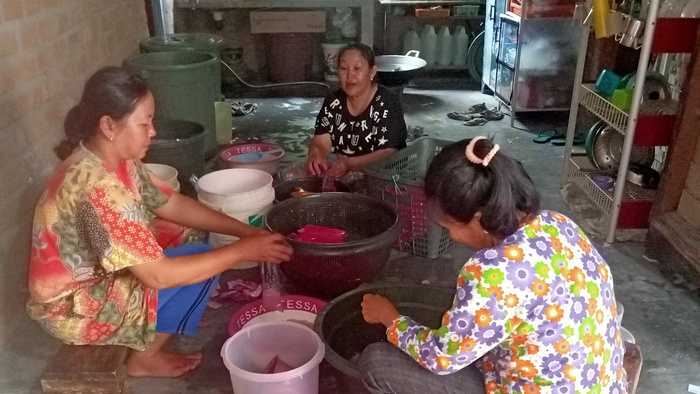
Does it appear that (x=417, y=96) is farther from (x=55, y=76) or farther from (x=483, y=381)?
(x=483, y=381)

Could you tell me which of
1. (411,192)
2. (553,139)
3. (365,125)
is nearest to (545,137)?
(553,139)

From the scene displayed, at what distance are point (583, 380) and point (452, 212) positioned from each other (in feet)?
1.41

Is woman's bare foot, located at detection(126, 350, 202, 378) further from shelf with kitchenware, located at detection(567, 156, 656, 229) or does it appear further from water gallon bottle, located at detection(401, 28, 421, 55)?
water gallon bottle, located at detection(401, 28, 421, 55)

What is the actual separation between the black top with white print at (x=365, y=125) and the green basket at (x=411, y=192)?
0.49ft

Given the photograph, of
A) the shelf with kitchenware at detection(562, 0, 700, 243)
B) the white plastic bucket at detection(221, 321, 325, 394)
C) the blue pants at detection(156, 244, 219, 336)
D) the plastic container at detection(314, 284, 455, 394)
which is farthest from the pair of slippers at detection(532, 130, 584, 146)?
the white plastic bucket at detection(221, 321, 325, 394)

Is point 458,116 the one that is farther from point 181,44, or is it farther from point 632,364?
point 632,364

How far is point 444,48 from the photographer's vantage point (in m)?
5.20

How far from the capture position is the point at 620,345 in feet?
4.30

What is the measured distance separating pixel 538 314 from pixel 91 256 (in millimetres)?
A: 1144

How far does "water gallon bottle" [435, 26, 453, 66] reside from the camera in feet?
16.9

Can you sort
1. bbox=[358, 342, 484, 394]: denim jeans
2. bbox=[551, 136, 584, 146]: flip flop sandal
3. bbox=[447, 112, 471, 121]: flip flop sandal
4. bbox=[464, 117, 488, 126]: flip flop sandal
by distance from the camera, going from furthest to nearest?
bbox=[447, 112, 471, 121]: flip flop sandal
bbox=[464, 117, 488, 126]: flip flop sandal
bbox=[551, 136, 584, 146]: flip flop sandal
bbox=[358, 342, 484, 394]: denim jeans

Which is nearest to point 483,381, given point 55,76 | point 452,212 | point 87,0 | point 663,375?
point 452,212

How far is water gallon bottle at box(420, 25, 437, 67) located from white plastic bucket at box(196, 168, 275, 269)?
3044mm

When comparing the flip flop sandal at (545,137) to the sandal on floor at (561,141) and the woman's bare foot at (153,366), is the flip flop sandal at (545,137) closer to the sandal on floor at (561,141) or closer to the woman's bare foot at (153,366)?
the sandal on floor at (561,141)
